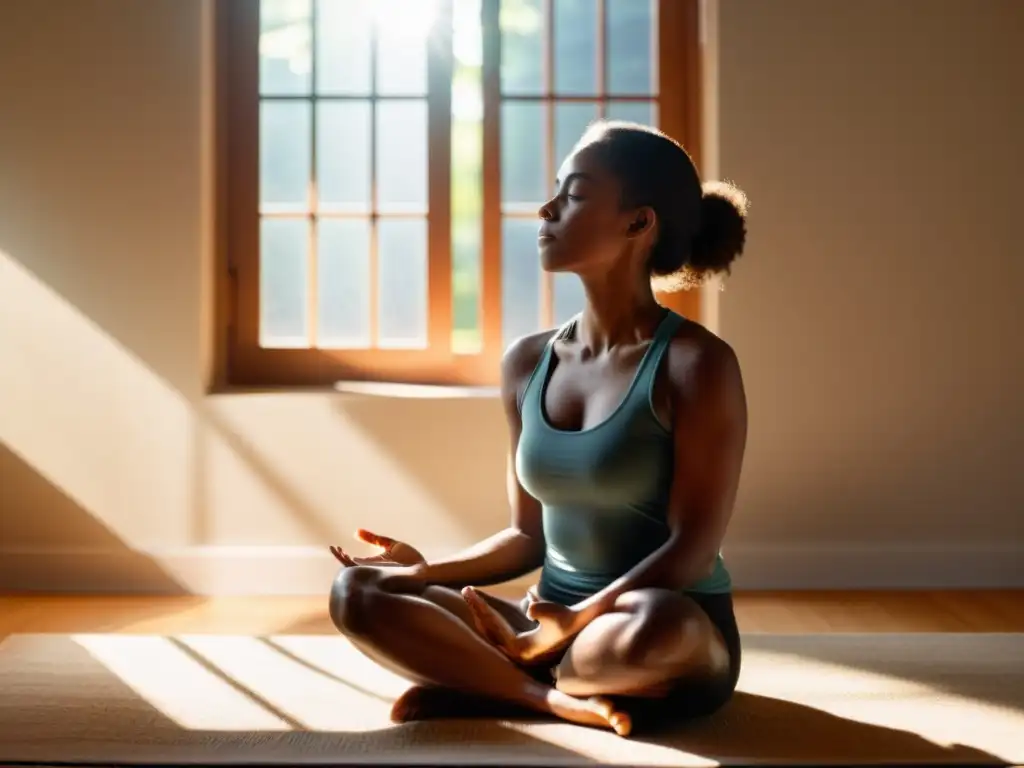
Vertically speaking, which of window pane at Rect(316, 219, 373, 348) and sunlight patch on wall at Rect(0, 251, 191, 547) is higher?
window pane at Rect(316, 219, 373, 348)

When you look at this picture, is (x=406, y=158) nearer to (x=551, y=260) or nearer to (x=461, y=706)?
(x=551, y=260)

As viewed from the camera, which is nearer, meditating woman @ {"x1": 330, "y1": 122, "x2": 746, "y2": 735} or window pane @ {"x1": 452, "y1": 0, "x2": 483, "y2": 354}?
meditating woman @ {"x1": 330, "y1": 122, "x2": 746, "y2": 735}

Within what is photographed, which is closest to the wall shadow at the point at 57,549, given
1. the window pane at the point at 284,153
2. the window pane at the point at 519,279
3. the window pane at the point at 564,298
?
the window pane at the point at 284,153

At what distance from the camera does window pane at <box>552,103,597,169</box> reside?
13.1 ft

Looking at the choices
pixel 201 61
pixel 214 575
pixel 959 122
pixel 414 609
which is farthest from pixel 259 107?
pixel 414 609

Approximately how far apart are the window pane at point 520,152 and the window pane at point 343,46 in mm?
449

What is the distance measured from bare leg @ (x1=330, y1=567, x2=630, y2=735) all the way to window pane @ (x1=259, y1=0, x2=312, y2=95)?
2.25 metres

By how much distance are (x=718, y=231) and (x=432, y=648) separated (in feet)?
2.73

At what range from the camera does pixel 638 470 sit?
2.06m

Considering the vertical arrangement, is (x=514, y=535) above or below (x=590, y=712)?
above

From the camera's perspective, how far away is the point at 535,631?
2.02 meters

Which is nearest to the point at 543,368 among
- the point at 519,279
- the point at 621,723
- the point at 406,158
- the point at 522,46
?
the point at 621,723

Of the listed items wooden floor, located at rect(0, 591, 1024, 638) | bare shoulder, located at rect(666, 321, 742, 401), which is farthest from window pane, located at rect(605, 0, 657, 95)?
bare shoulder, located at rect(666, 321, 742, 401)

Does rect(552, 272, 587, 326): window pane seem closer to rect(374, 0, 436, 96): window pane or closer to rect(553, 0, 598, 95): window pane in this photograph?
rect(553, 0, 598, 95): window pane
